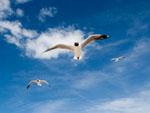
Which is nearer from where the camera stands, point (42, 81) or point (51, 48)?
point (51, 48)

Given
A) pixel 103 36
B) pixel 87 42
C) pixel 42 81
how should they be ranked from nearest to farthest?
pixel 103 36 → pixel 87 42 → pixel 42 81

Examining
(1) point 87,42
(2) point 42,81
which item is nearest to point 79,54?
(1) point 87,42

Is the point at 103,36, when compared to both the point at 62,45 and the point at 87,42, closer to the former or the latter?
the point at 87,42

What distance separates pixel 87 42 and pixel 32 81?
2805 cm

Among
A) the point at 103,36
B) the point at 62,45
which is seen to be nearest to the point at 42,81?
the point at 62,45

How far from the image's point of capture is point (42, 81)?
268 feet

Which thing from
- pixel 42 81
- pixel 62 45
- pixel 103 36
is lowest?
pixel 103 36

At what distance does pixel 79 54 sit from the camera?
54938 millimetres

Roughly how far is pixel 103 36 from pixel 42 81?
3213 cm

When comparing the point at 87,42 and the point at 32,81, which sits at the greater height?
the point at 32,81

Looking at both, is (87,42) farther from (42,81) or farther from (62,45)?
(42,81)

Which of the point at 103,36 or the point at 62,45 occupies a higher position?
the point at 62,45

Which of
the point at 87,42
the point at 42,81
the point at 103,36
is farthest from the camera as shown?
the point at 42,81

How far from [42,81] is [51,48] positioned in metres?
25.7
